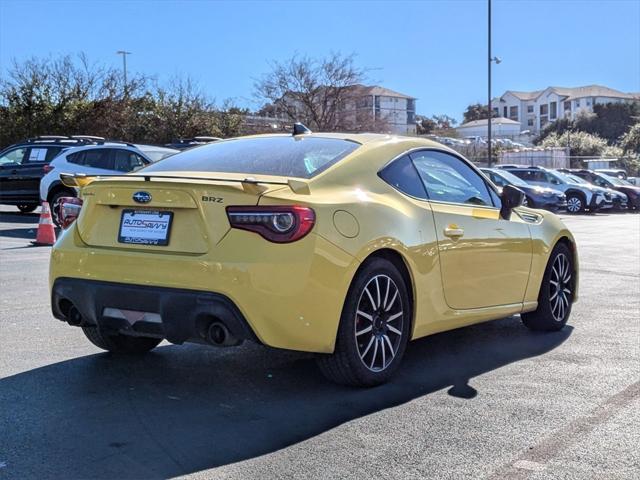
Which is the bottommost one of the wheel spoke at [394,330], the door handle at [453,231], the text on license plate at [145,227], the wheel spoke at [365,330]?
the wheel spoke at [394,330]

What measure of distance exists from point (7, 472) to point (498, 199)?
404cm

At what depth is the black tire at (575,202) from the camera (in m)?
26.2

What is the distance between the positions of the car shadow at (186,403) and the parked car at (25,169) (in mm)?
13203

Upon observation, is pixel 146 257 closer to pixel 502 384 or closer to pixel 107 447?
pixel 107 447

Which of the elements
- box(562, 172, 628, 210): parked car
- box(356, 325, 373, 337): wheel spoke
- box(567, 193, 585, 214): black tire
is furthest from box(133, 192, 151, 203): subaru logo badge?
box(562, 172, 628, 210): parked car

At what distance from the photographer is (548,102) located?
132 m

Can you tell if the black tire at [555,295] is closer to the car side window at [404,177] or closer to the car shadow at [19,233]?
the car side window at [404,177]

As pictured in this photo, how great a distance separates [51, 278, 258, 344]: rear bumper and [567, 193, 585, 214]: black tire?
950 inches

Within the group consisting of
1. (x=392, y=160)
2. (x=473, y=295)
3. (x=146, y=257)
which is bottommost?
(x=473, y=295)

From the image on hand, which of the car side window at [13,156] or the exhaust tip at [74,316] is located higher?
the car side window at [13,156]

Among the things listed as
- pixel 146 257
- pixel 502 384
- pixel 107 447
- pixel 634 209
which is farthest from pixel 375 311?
pixel 634 209

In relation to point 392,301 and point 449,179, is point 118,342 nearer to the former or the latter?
point 392,301

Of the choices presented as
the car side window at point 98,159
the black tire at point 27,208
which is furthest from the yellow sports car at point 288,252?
the black tire at point 27,208

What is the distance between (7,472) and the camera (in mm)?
3229
